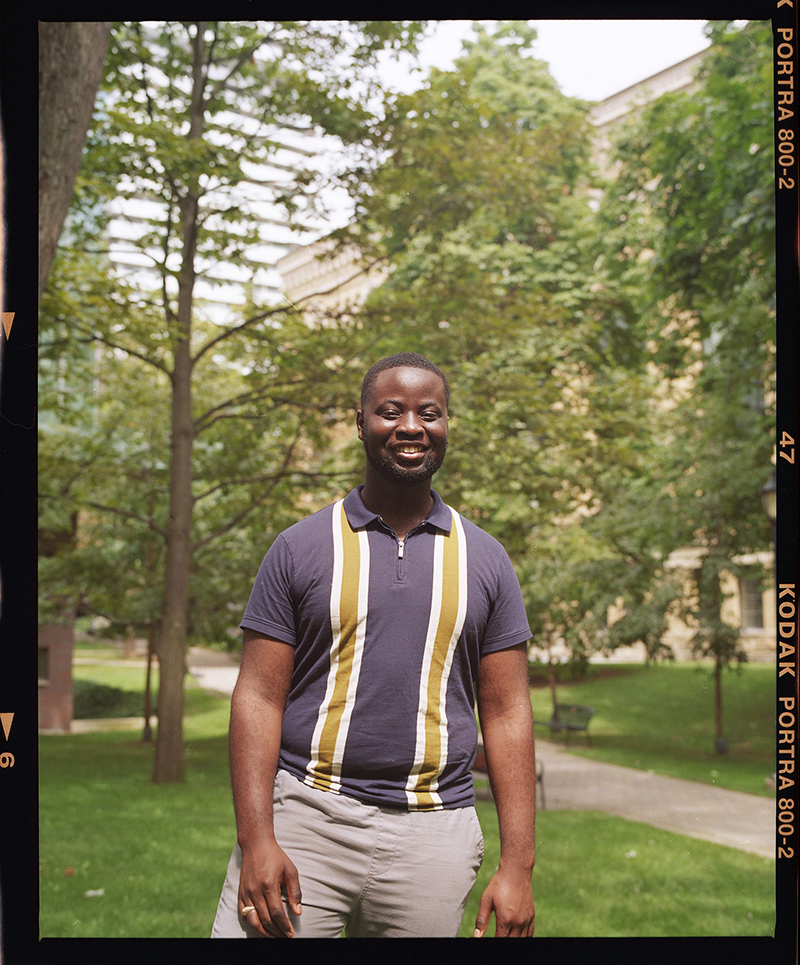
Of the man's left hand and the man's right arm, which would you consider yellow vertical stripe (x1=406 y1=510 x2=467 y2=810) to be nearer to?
the man's left hand

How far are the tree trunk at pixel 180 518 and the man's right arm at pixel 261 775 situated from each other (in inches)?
236

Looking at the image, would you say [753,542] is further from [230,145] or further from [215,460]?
[230,145]

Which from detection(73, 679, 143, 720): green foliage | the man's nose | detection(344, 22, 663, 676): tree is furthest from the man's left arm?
detection(73, 679, 143, 720): green foliage

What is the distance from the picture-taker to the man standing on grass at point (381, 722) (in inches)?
92.2

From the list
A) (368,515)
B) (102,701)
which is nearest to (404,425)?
(368,515)

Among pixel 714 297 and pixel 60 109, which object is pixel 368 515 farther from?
pixel 714 297

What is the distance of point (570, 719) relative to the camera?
1120 cm

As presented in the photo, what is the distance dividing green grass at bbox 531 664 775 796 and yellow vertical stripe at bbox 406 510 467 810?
736cm

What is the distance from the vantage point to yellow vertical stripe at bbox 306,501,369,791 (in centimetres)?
238

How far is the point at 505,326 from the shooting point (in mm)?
9219

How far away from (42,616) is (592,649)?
6.25 metres

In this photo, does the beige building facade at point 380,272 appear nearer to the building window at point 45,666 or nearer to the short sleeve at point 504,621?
the short sleeve at point 504,621

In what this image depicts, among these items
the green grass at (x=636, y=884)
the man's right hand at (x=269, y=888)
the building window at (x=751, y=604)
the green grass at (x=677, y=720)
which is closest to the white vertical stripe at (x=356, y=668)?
the man's right hand at (x=269, y=888)
